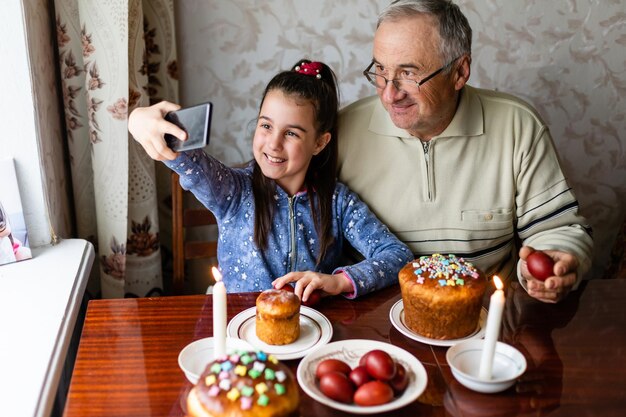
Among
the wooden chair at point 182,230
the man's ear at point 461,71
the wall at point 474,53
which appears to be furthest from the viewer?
the wall at point 474,53

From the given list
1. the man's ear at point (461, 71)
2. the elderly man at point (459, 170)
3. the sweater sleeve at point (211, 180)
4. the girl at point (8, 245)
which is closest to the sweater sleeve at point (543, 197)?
the elderly man at point (459, 170)

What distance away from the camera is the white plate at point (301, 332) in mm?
1216

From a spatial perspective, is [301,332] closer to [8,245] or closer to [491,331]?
[491,331]

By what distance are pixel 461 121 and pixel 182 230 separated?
3.30 ft

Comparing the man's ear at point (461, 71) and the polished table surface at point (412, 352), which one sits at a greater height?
the man's ear at point (461, 71)

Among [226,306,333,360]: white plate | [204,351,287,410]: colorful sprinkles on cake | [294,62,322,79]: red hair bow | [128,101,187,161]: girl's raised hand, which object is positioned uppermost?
[294,62,322,79]: red hair bow

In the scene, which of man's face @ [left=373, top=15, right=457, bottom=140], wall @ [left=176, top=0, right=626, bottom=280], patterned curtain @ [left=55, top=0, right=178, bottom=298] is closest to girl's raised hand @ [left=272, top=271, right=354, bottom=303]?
man's face @ [left=373, top=15, right=457, bottom=140]

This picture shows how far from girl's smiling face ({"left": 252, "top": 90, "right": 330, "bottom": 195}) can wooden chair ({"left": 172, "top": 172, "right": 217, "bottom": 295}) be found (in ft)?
1.59

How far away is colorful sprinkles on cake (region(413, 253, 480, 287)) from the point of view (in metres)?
1.29

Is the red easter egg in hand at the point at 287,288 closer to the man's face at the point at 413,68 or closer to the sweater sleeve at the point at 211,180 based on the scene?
the sweater sleeve at the point at 211,180

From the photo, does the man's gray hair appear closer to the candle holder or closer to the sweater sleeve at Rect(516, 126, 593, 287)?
the sweater sleeve at Rect(516, 126, 593, 287)

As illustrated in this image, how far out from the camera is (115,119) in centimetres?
189

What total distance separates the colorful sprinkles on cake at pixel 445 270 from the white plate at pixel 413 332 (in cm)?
11

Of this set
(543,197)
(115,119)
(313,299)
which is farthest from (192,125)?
(543,197)
